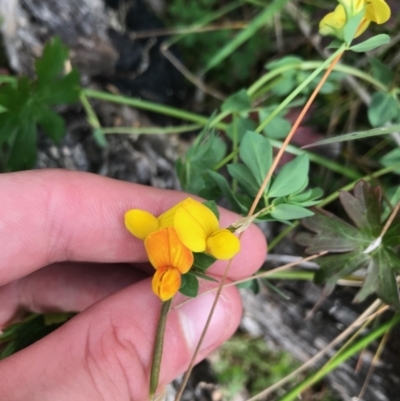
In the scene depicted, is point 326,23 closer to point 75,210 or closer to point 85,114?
point 75,210

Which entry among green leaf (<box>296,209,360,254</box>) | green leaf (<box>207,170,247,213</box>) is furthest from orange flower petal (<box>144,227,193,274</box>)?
green leaf (<box>296,209,360,254</box>)

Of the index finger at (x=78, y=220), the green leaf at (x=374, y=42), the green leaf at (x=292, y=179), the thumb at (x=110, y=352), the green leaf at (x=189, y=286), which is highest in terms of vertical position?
the green leaf at (x=374, y=42)

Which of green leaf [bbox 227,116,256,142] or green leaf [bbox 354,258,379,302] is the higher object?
green leaf [bbox 227,116,256,142]

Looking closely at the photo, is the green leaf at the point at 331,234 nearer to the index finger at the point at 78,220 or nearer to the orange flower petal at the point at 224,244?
the index finger at the point at 78,220

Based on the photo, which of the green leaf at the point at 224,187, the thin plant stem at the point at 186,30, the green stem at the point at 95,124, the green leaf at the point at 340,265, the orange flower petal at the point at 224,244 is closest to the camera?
the orange flower petal at the point at 224,244

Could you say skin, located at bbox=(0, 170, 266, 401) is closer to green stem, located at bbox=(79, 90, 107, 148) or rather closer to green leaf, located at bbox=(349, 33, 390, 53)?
green stem, located at bbox=(79, 90, 107, 148)

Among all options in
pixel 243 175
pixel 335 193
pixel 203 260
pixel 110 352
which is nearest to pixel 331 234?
pixel 335 193

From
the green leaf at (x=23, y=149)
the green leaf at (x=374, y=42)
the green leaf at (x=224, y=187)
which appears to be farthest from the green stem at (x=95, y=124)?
the green leaf at (x=374, y=42)
